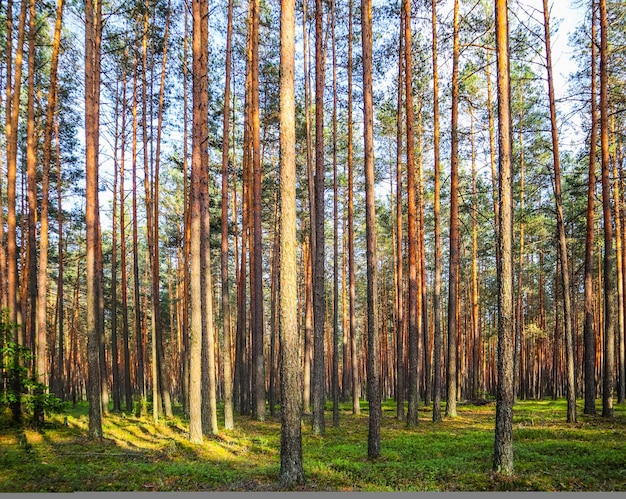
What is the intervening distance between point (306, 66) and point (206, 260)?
366 inches

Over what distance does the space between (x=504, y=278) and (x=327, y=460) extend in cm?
546

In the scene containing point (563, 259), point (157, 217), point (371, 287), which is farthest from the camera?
point (157, 217)

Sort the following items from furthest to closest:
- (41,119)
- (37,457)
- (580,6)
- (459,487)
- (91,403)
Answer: (41,119) → (580,6) → (91,403) → (37,457) → (459,487)

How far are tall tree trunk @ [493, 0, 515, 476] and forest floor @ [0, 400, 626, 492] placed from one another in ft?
2.02

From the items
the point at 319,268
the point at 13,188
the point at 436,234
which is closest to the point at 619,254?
the point at 436,234

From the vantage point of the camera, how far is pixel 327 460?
9.67 metres

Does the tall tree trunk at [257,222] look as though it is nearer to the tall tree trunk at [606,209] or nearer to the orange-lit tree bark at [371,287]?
the orange-lit tree bark at [371,287]

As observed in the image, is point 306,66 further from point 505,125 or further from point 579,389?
point 579,389

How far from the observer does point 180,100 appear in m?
20.7

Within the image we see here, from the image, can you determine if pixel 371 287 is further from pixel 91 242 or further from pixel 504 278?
pixel 91 242

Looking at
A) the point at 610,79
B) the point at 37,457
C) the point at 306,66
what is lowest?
the point at 37,457

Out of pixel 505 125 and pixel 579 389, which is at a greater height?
pixel 505 125

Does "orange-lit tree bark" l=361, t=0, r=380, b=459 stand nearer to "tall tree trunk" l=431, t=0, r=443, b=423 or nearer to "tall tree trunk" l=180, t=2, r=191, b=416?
"tall tree trunk" l=431, t=0, r=443, b=423

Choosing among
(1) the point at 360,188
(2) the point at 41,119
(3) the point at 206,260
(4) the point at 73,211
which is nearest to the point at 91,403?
(3) the point at 206,260
